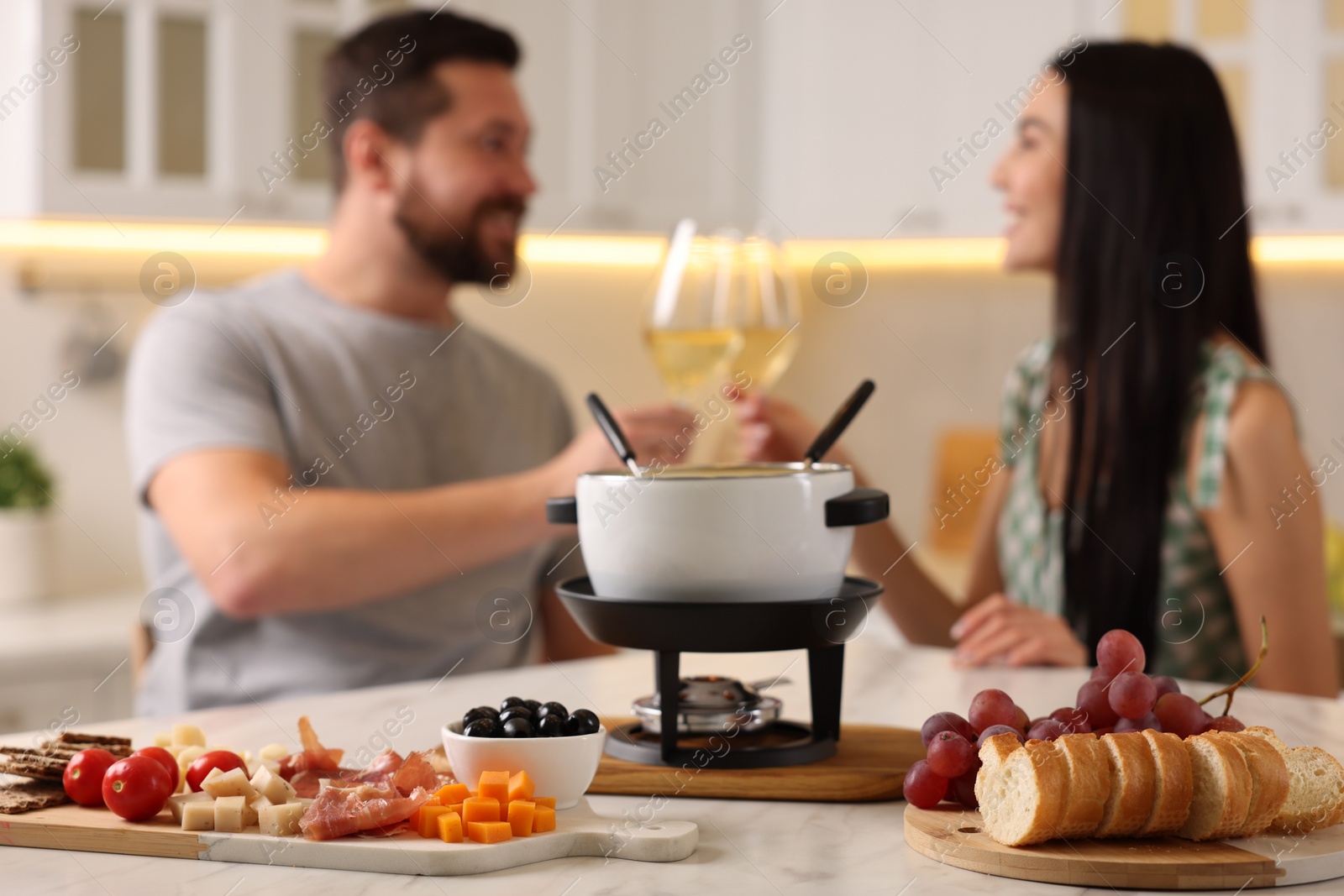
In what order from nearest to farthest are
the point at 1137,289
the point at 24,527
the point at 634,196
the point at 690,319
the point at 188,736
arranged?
1. the point at 188,736
2. the point at 690,319
3. the point at 1137,289
4. the point at 24,527
5. the point at 634,196

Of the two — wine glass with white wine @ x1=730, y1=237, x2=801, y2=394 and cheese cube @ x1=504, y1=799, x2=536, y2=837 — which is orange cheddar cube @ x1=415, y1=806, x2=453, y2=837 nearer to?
cheese cube @ x1=504, y1=799, x2=536, y2=837

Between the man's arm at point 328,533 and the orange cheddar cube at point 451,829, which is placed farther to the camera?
the man's arm at point 328,533

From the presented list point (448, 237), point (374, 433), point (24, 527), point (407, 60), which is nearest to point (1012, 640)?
point (374, 433)

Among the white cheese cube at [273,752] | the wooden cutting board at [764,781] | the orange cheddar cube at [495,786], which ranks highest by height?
the orange cheddar cube at [495,786]

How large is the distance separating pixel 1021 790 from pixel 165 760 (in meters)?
0.52

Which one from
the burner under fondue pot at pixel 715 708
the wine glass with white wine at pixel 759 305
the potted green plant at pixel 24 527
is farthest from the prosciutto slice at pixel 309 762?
the potted green plant at pixel 24 527

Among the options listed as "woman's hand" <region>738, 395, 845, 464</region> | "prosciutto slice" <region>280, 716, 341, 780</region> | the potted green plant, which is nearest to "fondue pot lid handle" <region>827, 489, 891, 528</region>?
"prosciutto slice" <region>280, 716, 341, 780</region>

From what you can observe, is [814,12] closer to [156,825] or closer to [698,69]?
[698,69]

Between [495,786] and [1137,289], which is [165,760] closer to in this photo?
[495,786]

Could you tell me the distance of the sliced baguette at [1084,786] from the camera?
0.74 m

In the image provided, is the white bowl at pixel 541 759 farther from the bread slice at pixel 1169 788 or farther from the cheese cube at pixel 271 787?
the bread slice at pixel 1169 788

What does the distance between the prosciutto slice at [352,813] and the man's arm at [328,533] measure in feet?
2.94

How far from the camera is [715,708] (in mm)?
985

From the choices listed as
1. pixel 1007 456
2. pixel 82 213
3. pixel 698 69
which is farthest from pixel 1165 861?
pixel 698 69
